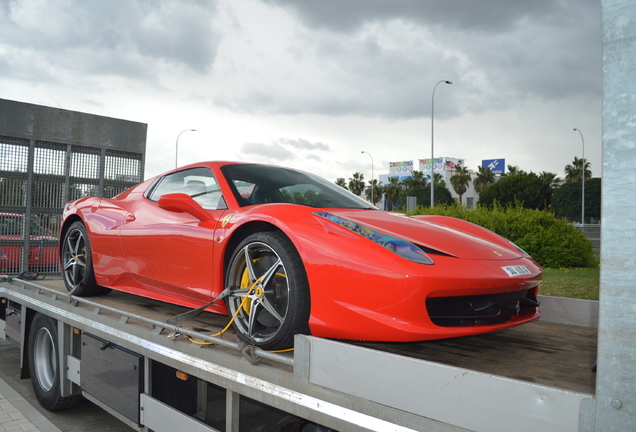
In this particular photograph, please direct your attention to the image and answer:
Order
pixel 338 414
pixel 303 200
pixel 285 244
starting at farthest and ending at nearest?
pixel 303 200 < pixel 285 244 < pixel 338 414

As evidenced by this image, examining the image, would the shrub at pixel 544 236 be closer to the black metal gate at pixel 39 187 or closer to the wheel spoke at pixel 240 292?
the black metal gate at pixel 39 187

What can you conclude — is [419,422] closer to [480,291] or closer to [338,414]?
[338,414]

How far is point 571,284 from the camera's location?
10172 millimetres

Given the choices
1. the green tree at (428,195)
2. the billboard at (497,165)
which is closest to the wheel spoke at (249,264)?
the green tree at (428,195)

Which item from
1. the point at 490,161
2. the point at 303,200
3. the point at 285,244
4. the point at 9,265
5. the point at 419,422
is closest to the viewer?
the point at 419,422

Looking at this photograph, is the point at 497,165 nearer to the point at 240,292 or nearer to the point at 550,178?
the point at 550,178

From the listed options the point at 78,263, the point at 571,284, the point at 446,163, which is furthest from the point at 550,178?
the point at 78,263

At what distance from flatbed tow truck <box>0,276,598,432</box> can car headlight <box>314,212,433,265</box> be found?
1.50ft

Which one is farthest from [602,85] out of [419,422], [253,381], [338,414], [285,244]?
[253,381]

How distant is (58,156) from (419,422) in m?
7.69

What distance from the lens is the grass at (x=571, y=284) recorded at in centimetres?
895

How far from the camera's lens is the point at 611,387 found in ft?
4.10

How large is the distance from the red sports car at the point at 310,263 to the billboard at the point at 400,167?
102 metres

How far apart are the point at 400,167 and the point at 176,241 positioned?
346 ft
